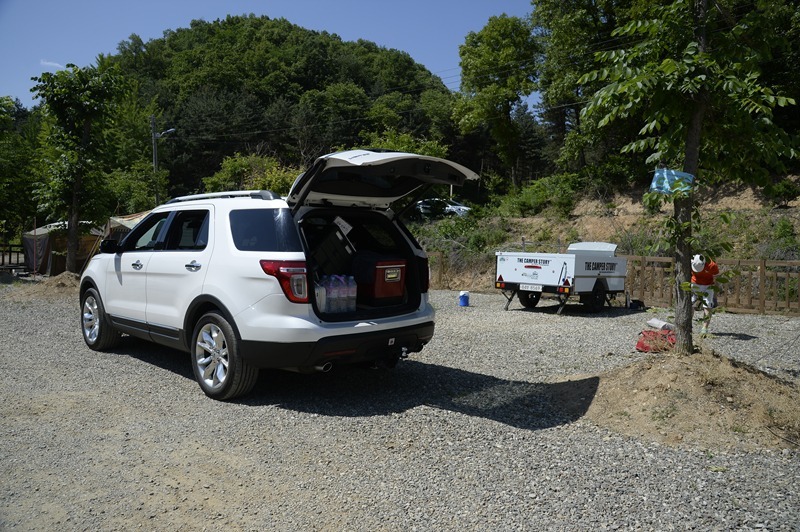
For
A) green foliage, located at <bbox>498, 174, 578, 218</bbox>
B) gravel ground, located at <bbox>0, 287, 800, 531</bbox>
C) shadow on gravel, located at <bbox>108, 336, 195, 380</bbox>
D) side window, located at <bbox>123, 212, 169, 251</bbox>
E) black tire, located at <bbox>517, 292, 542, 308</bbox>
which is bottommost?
gravel ground, located at <bbox>0, 287, 800, 531</bbox>

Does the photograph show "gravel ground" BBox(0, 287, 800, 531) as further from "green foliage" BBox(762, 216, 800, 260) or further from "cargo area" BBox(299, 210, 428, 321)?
"green foliage" BBox(762, 216, 800, 260)

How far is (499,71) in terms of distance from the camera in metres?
41.3

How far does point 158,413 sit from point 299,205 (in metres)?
2.24

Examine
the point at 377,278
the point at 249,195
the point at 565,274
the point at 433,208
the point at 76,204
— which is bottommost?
the point at 565,274

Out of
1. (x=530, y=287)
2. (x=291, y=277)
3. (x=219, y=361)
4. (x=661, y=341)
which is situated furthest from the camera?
(x=530, y=287)

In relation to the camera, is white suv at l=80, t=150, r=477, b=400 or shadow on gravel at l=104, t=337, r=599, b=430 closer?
white suv at l=80, t=150, r=477, b=400

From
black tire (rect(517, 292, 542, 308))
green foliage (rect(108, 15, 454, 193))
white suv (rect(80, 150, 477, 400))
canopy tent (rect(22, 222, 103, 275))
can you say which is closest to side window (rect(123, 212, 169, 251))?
white suv (rect(80, 150, 477, 400))

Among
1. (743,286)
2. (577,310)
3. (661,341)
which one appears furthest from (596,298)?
(661,341)

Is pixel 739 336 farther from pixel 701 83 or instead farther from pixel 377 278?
pixel 377 278

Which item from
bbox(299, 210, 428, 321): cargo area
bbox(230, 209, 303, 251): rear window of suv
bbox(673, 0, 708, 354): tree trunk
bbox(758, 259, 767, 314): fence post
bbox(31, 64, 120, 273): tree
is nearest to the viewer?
bbox(230, 209, 303, 251): rear window of suv

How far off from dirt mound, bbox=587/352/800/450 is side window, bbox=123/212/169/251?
5.17 metres

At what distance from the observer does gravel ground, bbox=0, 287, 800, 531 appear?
11.8 ft

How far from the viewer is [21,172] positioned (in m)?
26.7

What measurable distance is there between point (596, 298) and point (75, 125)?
14489 millimetres
